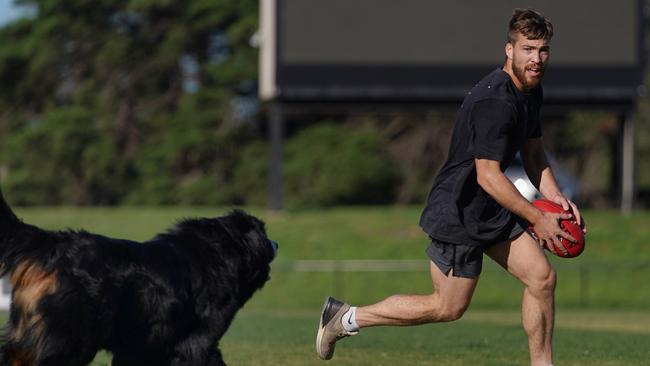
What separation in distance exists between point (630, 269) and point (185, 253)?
830 inches

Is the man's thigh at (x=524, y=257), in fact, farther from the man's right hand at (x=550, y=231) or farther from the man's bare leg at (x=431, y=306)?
the man's bare leg at (x=431, y=306)

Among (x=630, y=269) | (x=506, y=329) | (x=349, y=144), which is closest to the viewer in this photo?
(x=506, y=329)

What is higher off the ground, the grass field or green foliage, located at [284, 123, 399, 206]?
the grass field

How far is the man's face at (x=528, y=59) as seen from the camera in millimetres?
6797

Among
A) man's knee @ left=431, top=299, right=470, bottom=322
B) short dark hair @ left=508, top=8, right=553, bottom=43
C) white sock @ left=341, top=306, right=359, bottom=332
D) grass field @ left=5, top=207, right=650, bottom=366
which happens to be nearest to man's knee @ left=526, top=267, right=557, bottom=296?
man's knee @ left=431, top=299, right=470, bottom=322

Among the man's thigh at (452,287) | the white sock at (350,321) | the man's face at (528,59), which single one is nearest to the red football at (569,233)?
the man's thigh at (452,287)

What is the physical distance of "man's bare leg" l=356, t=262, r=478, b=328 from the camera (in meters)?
7.11

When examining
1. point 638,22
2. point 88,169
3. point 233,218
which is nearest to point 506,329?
point 233,218

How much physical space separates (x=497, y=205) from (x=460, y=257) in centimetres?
38

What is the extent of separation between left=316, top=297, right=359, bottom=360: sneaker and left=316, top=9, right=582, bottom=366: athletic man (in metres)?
0.56

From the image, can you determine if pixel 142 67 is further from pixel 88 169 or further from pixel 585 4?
pixel 585 4

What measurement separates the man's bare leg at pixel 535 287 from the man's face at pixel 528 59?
94cm

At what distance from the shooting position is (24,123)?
42594 millimetres

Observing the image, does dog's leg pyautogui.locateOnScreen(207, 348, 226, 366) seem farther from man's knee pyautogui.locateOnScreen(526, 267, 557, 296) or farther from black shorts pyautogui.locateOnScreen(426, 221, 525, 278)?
man's knee pyautogui.locateOnScreen(526, 267, 557, 296)
